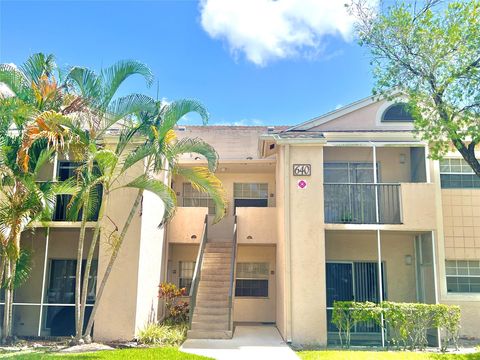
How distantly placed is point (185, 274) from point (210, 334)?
4982 millimetres

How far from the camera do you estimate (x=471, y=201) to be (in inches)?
559

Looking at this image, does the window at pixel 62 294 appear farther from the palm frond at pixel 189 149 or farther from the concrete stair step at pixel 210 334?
the palm frond at pixel 189 149

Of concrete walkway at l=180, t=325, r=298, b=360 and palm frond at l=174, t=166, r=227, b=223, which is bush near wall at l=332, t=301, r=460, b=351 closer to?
concrete walkway at l=180, t=325, r=298, b=360

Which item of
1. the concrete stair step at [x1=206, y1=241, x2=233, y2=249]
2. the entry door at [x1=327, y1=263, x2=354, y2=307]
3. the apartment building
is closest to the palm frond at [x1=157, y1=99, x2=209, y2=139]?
the apartment building

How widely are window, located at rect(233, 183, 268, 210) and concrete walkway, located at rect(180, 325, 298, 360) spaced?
5888 millimetres

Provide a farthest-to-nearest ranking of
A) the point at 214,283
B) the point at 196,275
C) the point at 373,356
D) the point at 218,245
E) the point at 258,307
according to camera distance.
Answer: the point at 258,307
the point at 218,245
the point at 214,283
the point at 196,275
the point at 373,356

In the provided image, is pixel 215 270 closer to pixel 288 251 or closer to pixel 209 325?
pixel 209 325

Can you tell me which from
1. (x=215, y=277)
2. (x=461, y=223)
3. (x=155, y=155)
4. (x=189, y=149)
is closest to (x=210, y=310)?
(x=215, y=277)

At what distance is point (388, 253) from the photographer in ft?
50.2

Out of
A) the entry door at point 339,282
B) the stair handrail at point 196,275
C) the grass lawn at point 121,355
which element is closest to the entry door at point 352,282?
the entry door at point 339,282

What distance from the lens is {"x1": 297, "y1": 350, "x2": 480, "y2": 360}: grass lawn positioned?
1041cm

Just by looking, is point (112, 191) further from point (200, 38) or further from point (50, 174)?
point (200, 38)

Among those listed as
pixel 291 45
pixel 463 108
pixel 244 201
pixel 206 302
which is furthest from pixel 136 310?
pixel 291 45

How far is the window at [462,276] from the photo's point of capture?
13945 millimetres
